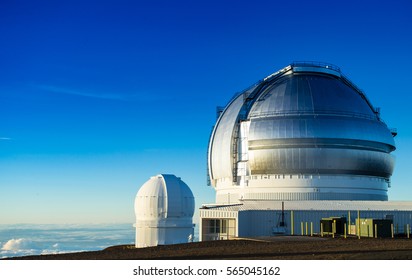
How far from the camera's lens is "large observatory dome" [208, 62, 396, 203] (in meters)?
45.2

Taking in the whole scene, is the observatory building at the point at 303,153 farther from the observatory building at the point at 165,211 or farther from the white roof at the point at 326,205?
the observatory building at the point at 165,211

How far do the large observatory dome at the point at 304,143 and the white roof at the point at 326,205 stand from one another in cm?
231

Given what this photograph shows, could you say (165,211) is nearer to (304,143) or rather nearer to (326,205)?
(304,143)

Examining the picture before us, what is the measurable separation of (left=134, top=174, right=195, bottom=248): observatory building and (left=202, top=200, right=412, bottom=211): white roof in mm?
4686

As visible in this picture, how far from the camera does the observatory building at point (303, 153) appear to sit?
4353cm

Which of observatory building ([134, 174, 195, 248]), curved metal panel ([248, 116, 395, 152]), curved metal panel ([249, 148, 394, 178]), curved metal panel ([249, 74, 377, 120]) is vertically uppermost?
curved metal panel ([249, 74, 377, 120])

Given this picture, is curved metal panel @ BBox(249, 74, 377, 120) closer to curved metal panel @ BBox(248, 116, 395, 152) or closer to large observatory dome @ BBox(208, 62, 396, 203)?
large observatory dome @ BBox(208, 62, 396, 203)

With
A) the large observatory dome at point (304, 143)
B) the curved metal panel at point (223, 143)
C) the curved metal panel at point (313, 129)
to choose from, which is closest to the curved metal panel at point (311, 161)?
the large observatory dome at point (304, 143)

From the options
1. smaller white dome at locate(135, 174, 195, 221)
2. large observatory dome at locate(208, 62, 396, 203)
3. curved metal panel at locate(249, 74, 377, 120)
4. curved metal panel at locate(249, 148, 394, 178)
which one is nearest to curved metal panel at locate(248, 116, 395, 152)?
large observatory dome at locate(208, 62, 396, 203)

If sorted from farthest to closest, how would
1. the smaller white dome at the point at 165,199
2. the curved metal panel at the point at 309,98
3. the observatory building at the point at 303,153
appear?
the smaller white dome at the point at 165,199
the curved metal panel at the point at 309,98
the observatory building at the point at 303,153

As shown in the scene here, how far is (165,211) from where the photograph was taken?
47406 mm

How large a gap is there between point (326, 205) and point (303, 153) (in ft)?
15.8
